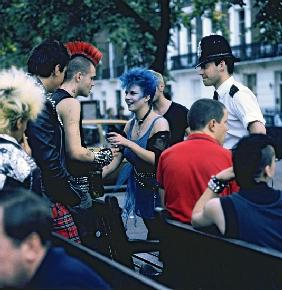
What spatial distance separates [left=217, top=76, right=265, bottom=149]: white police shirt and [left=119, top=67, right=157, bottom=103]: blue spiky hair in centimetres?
60

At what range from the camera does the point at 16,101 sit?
482 centimetres

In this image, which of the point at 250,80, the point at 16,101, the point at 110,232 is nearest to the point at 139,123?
the point at 110,232

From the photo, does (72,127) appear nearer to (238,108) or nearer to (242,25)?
(238,108)

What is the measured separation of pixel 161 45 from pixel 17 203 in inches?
580

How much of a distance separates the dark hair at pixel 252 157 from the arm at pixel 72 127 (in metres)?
1.64

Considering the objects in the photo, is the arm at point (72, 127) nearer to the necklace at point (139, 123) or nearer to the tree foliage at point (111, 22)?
the necklace at point (139, 123)

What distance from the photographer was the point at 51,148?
555 cm

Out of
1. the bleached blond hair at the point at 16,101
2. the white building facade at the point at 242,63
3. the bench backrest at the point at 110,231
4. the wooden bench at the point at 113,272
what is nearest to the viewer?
the wooden bench at the point at 113,272

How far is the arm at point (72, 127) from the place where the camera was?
6.03 meters

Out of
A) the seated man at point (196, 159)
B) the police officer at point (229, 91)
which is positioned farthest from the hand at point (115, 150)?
the seated man at point (196, 159)

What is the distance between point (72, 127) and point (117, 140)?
75cm

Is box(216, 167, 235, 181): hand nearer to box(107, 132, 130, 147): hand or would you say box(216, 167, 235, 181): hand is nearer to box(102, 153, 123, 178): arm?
box(107, 132, 130, 147): hand

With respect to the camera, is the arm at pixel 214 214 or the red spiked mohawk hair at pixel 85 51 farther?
the red spiked mohawk hair at pixel 85 51

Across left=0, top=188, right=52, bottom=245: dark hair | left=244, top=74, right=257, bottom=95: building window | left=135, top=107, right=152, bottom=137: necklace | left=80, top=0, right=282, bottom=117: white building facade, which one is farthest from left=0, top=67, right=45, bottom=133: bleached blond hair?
left=244, top=74, right=257, bottom=95: building window
